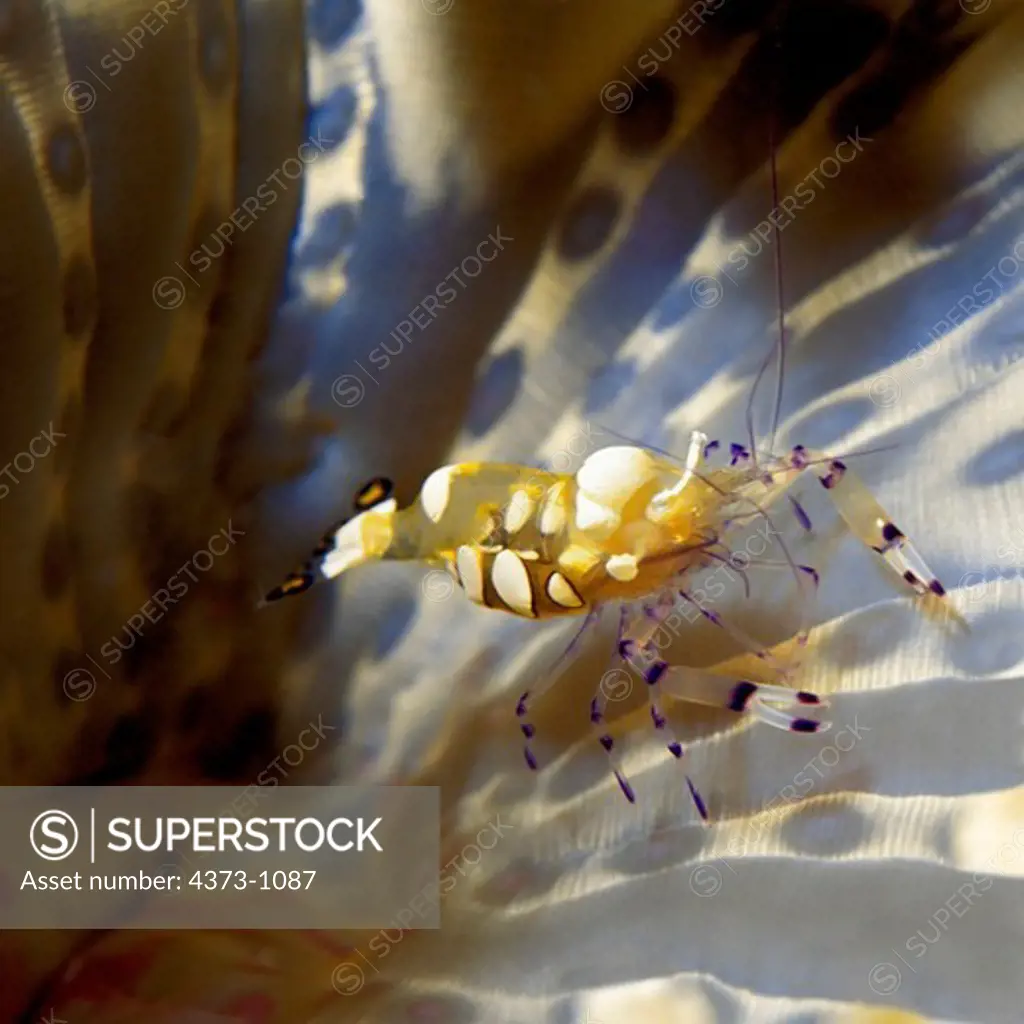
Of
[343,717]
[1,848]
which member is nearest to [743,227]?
[343,717]

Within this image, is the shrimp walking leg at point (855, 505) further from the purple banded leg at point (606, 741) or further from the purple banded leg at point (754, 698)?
the purple banded leg at point (606, 741)

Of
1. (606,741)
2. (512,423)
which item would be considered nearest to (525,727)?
(606,741)

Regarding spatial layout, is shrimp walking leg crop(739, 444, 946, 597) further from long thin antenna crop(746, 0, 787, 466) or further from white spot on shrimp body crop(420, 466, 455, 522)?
white spot on shrimp body crop(420, 466, 455, 522)

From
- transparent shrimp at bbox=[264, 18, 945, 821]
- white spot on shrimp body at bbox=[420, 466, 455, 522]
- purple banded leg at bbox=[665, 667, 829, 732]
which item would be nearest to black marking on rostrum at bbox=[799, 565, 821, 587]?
transparent shrimp at bbox=[264, 18, 945, 821]

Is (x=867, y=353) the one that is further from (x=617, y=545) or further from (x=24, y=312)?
(x=24, y=312)

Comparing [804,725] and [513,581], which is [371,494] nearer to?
[513,581]

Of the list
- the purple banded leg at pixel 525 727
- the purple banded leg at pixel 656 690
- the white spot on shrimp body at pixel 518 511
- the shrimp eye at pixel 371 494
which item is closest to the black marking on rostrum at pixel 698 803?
the purple banded leg at pixel 656 690
